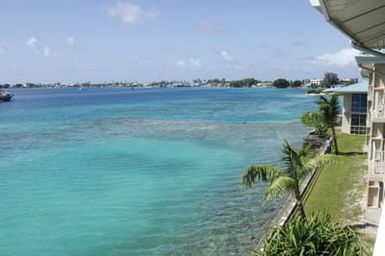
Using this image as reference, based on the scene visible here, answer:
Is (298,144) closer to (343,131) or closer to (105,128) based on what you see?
(343,131)

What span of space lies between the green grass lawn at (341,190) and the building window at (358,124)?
36.2 ft

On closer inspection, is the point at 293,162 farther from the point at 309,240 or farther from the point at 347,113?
the point at 347,113

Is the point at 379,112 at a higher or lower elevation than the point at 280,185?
higher

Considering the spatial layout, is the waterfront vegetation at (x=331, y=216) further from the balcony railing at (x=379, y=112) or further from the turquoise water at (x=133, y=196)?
the turquoise water at (x=133, y=196)

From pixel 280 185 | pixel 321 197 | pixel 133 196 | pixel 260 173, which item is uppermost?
pixel 260 173

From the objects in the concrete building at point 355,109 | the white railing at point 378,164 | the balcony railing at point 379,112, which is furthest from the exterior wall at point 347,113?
the white railing at point 378,164

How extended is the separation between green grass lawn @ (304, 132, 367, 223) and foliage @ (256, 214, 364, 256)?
6797 millimetres

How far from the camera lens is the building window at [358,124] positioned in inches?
1658

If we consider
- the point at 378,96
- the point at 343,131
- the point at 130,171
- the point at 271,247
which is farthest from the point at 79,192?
the point at 343,131

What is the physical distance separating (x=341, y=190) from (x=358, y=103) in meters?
21.5

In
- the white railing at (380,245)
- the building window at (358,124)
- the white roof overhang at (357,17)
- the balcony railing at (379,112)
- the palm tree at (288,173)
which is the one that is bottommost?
the building window at (358,124)

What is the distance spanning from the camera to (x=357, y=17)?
16.0 ft

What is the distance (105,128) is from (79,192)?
117 ft

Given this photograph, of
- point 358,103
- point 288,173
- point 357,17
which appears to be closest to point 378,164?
point 288,173
